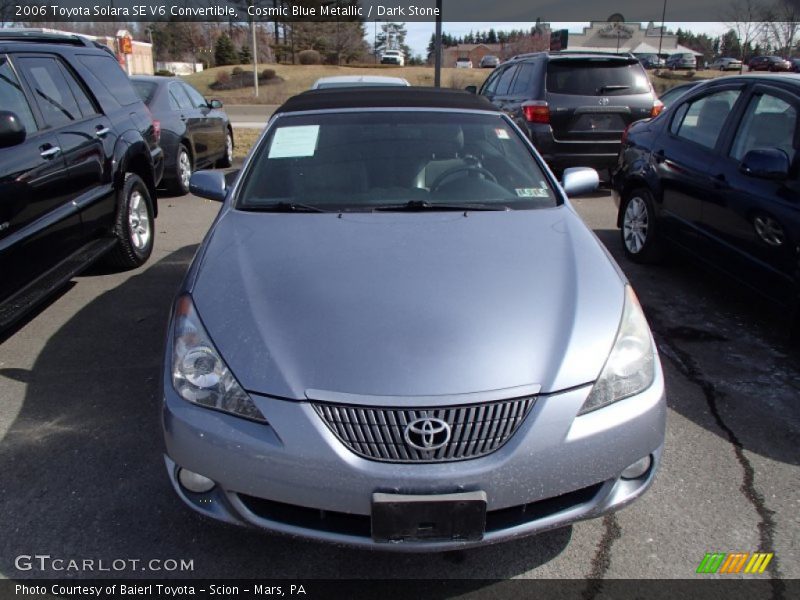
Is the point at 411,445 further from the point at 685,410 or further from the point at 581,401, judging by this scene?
the point at 685,410

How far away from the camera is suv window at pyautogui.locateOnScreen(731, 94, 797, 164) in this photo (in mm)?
4082

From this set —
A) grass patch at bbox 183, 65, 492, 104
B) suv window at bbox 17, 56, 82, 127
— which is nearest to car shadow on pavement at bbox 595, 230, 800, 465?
suv window at bbox 17, 56, 82, 127

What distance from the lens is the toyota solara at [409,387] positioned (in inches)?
78.1

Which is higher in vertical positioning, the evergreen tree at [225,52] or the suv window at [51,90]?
the evergreen tree at [225,52]

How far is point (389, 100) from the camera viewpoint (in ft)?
12.8

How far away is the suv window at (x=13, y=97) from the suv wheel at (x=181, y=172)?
434cm

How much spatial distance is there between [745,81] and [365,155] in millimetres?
2958

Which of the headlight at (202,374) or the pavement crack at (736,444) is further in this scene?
the pavement crack at (736,444)

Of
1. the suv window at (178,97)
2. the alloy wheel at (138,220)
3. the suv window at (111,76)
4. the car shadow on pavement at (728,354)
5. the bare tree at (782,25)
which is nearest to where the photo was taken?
the car shadow on pavement at (728,354)

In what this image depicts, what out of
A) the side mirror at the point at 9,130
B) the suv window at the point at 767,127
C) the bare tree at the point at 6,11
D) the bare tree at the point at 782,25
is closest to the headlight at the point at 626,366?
the suv window at the point at 767,127

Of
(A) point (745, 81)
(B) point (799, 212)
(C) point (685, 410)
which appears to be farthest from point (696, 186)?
(C) point (685, 410)

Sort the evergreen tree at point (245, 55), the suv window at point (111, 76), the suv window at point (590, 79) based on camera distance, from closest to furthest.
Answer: the suv window at point (111, 76)
the suv window at point (590, 79)
the evergreen tree at point (245, 55)

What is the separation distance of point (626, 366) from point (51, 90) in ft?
14.3

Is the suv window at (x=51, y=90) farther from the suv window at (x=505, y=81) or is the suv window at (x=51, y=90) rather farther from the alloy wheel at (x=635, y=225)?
the suv window at (x=505, y=81)
